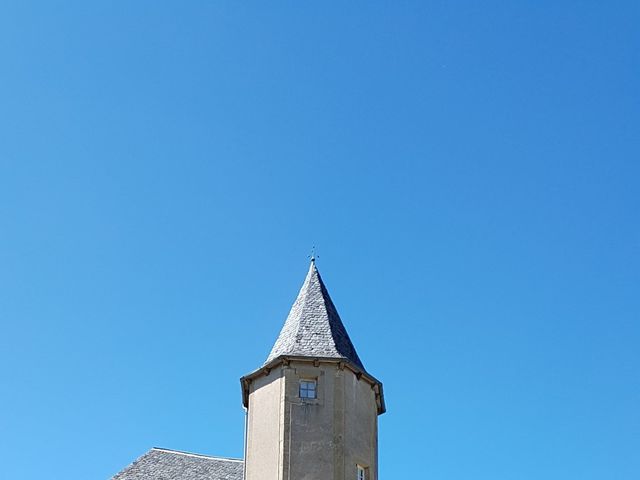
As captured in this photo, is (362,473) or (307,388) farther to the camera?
(307,388)

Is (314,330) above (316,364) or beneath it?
above

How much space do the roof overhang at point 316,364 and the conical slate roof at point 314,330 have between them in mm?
232

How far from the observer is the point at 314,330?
35688 mm

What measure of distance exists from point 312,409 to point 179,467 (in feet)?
26.3

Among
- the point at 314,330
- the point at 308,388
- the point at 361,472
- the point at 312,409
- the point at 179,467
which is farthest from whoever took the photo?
the point at 179,467

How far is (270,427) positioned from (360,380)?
12.6ft

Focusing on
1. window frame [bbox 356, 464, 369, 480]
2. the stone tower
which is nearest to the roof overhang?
the stone tower

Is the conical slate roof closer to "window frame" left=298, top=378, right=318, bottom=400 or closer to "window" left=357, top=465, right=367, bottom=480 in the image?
"window frame" left=298, top=378, right=318, bottom=400

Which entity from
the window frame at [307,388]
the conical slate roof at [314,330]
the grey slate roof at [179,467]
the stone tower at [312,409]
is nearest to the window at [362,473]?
the stone tower at [312,409]

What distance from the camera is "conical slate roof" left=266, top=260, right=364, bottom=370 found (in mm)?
34531

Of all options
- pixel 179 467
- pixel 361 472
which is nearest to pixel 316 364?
pixel 361 472

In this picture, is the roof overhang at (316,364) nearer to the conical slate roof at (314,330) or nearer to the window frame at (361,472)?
the conical slate roof at (314,330)

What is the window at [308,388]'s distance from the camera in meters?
33.5

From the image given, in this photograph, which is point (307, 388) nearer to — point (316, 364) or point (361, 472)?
point (316, 364)
